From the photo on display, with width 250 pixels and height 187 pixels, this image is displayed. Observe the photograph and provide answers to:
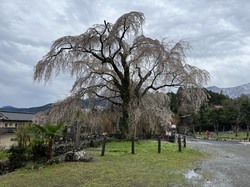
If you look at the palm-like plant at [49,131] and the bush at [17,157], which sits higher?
the palm-like plant at [49,131]

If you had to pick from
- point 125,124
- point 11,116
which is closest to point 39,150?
point 125,124

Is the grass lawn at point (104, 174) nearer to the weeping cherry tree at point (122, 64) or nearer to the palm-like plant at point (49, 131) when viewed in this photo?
the palm-like plant at point (49, 131)

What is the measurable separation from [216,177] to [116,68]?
39.5 feet

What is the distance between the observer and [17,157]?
10516mm

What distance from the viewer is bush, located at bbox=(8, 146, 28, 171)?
10.4m

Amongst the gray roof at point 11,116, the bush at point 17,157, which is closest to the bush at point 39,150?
the bush at point 17,157

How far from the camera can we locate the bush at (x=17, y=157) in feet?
34.1

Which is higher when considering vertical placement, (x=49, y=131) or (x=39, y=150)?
(x=49, y=131)

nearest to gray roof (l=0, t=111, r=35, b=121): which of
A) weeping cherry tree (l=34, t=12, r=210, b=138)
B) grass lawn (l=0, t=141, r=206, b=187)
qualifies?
weeping cherry tree (l=34, t=12, r=210, b=138)

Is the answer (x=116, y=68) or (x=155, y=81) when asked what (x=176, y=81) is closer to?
(x=155, y=81)

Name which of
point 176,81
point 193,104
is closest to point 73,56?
point 176,81

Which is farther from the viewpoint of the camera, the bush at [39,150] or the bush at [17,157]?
the bush at [39,150]

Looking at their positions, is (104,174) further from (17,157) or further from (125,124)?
(125,124)

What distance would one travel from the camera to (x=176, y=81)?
64.0 feet
